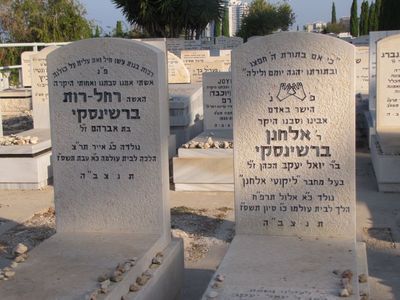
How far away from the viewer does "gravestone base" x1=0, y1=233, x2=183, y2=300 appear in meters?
3.76

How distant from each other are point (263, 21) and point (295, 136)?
5968cm

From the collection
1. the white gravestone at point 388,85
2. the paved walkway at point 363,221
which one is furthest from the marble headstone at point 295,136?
the white gravestone at point 388,85

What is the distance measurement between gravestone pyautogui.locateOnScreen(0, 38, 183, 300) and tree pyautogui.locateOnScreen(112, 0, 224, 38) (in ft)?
104

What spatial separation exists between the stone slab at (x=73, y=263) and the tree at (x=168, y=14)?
3211 centimetres

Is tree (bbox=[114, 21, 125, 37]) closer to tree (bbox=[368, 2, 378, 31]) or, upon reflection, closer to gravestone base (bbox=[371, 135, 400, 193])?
tree (bbox=[368, 2, 378, 31])

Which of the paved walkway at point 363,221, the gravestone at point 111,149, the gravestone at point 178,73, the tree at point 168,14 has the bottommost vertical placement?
the paved walkway at point 363,221

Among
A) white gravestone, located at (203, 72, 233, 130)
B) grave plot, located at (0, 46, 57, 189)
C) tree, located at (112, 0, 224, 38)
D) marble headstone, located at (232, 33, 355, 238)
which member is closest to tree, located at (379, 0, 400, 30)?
tree, located at (112, 0, 224, 38)

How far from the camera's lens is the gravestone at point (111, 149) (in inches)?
183

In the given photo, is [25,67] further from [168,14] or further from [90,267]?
[168,14]

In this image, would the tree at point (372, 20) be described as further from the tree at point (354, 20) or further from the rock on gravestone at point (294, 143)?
the rock on gravestone at point (294, 143)

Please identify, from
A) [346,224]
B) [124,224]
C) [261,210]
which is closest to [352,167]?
[346,224]

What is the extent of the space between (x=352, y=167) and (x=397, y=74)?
4775 millimetres

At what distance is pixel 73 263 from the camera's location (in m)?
4.14

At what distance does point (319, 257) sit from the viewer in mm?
4172
